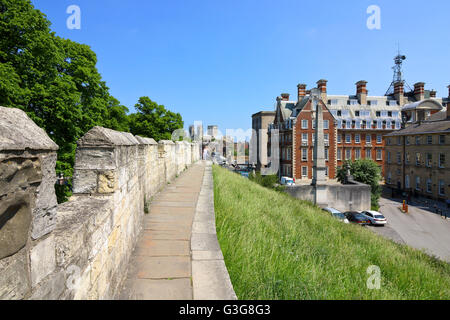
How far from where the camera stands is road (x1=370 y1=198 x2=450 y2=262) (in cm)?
1691

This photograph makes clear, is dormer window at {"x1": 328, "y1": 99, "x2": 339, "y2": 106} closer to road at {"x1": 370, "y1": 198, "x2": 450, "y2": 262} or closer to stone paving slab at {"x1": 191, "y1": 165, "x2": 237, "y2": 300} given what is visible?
road at {"x1": 370, "y1": 198, "x2": 450, "y2": 262}

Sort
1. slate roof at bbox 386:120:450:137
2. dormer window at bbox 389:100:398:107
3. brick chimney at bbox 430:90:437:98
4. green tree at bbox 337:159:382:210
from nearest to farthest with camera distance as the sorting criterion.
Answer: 1. green tree at bbox 337:159:382:210
2. slate roof at bbox 386:120:450:137
3. dormer window at bbox 389:100:398:107
4. brick chimney at bbox 430:90:437:98

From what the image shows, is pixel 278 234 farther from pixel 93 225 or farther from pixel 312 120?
pixel 312 120

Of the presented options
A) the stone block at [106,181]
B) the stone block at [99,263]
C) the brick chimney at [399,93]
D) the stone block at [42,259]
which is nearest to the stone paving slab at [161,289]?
the stone block at [99,263]

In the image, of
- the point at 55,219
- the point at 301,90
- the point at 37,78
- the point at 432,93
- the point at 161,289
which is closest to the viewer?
the point at 55,219

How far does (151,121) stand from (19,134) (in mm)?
40464

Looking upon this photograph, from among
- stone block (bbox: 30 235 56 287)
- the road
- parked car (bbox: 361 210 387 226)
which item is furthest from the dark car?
stone block (bbox: 30 235 56 287)

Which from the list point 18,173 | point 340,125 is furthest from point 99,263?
point 340,125

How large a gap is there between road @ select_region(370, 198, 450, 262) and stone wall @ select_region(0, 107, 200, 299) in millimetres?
16666

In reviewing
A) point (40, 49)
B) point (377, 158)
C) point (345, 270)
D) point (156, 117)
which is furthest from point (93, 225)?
point (377, 158)

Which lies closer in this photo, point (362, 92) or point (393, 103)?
point (362, 92)

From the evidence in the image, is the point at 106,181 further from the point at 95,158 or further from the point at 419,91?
the point at 419,91

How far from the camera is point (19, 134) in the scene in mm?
1346

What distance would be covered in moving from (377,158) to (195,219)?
4695 centimetres
